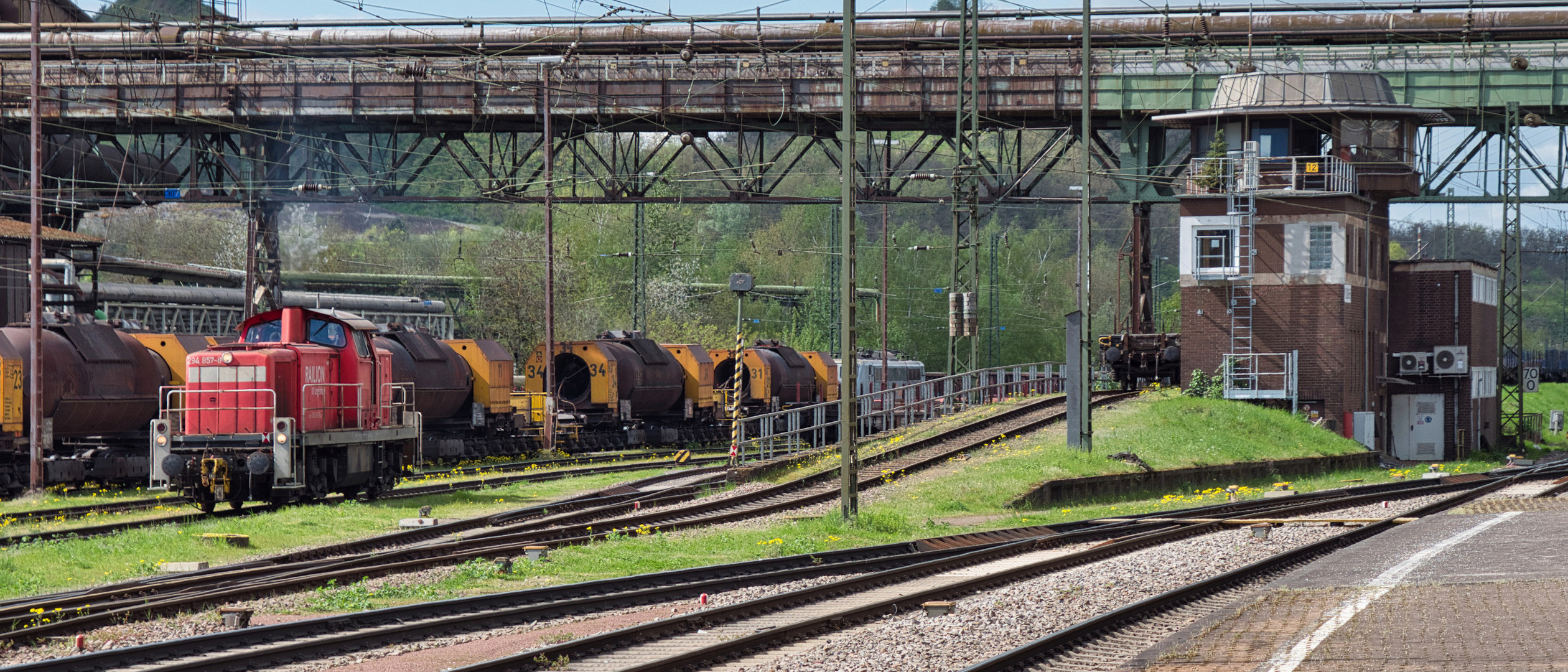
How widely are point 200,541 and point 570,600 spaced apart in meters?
7.72

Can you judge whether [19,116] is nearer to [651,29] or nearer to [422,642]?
[651,29]

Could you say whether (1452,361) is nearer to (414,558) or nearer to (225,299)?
(414,558)

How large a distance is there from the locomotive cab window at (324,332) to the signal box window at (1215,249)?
24805mm

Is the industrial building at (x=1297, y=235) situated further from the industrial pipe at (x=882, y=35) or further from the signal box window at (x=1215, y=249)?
the industrial pipe at (x=882, y=35)

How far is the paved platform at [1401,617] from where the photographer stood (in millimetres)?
9992

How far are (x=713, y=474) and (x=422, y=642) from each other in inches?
803

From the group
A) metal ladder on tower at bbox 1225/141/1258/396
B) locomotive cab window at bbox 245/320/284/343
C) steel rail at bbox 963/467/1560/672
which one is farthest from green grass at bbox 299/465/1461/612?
metal ladder on tower at bbox 1225/141/1258/396

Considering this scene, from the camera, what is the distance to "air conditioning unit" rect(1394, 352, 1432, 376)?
4712cm

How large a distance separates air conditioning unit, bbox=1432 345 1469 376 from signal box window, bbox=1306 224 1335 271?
402 inches

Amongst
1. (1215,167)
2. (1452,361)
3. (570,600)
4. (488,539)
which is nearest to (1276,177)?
(1215,167)

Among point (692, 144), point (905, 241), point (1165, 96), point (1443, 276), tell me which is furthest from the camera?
point (905, 241)

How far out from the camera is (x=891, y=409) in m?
34.0

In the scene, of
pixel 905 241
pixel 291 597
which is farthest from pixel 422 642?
pixel 905 241

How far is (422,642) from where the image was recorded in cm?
1211
